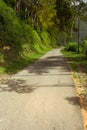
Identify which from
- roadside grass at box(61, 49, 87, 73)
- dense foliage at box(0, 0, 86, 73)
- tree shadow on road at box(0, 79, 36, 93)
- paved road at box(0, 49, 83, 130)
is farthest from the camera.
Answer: dense foliage at box(0, 0, 86, 73)

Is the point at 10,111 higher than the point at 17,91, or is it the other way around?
the point at 10,111

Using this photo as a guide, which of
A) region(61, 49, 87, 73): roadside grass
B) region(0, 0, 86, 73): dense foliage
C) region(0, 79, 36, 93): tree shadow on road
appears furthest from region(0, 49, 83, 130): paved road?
region(0, 0, 86, 73): dense foliage

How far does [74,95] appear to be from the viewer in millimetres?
11625

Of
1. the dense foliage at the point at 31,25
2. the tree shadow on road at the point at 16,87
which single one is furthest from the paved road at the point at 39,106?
the dense foliage at the point at 31,25

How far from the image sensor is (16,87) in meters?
13.4

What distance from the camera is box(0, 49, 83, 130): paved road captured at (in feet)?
25.9

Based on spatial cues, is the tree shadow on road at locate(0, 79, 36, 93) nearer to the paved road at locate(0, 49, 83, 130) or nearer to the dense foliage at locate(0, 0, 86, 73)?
the paved road at locate(0, 49, 83, 130)

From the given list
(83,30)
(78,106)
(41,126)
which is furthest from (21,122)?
(83,30)

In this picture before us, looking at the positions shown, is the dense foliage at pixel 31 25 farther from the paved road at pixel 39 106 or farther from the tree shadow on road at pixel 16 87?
the paved road at pixel 39 106

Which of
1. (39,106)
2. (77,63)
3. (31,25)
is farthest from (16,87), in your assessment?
(31,25)

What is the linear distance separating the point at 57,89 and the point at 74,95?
1.45 meters

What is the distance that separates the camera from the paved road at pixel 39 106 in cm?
790

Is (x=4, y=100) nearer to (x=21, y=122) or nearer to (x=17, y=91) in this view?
(x=17, y=91)

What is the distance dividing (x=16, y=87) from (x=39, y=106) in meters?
3.74
